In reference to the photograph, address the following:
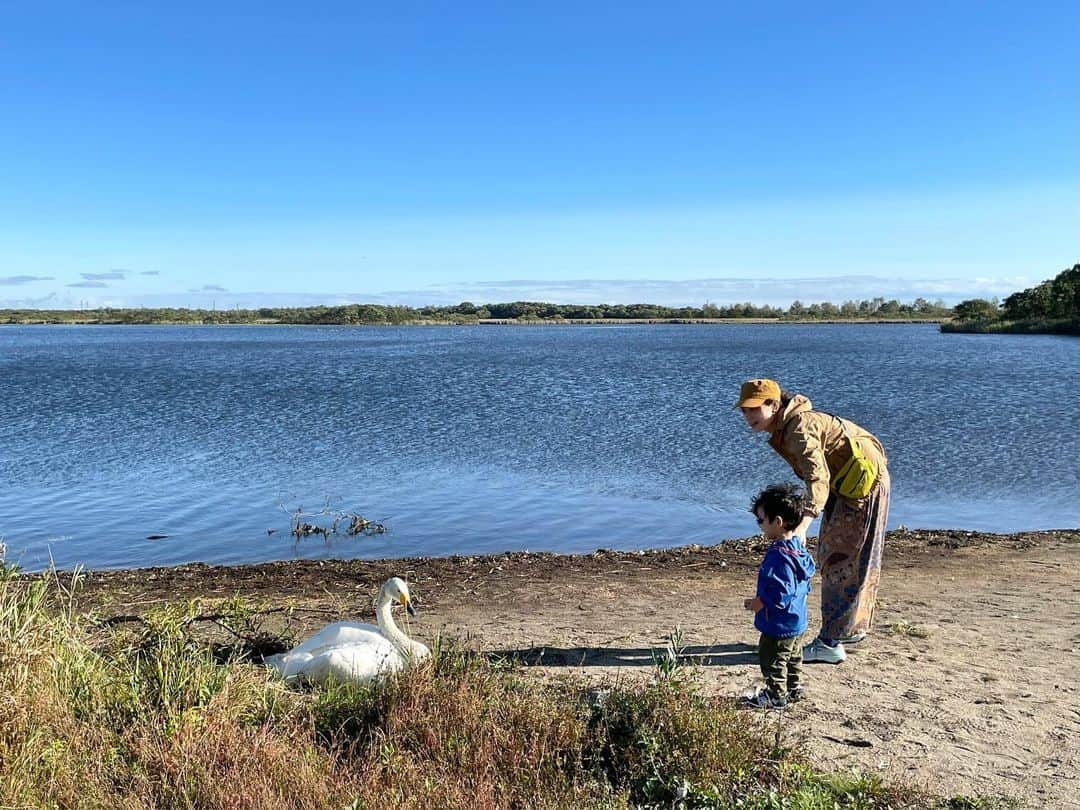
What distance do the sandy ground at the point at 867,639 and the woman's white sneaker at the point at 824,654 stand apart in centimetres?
7

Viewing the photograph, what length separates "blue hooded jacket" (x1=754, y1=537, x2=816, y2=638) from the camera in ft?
18.2

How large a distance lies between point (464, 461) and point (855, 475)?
44.9 ft

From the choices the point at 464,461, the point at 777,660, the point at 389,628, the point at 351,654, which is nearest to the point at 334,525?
the point at 464,461

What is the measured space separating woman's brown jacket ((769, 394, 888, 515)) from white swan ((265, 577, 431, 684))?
250 centimetres

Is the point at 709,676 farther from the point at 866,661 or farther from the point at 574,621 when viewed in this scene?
the point at 574,621

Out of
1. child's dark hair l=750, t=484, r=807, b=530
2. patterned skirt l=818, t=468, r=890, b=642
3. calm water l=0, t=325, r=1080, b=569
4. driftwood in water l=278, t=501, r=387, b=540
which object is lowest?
calm water l=0, t=325, r=1080, b=569

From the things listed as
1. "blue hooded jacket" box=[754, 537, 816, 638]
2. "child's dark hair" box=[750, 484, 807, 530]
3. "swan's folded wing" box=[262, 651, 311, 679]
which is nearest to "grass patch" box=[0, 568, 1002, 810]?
"swan's folded wing" box=[262, 651, 311, 679]

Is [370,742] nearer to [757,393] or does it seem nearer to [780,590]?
[780,590]

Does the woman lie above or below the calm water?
above

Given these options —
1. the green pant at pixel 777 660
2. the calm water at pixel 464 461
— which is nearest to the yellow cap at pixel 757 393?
the green pant at pixel 777 660

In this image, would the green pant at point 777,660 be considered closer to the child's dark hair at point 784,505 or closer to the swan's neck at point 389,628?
the child's dark hair at point 784,505

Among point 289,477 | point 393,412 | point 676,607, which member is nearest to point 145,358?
point 393,412

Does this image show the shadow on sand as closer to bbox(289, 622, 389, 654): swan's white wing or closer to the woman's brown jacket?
bbox(289, 622, 389, 654): swan's white wing

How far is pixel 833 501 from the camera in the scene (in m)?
6.30
